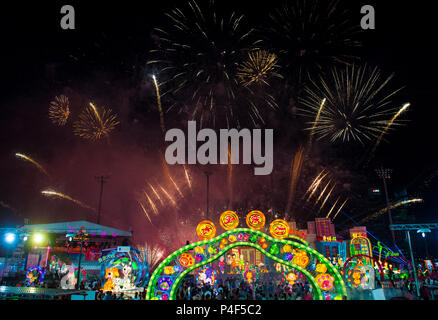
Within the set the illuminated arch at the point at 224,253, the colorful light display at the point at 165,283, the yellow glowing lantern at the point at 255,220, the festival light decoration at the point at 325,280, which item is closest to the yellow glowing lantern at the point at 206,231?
the illuminated arch at the point at 224,253

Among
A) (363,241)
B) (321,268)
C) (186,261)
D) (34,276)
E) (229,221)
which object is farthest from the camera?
(363,241)

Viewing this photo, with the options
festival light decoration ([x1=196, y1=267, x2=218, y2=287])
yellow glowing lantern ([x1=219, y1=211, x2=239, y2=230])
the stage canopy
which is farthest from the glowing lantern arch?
the stage canopy

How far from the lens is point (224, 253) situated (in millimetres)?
11383

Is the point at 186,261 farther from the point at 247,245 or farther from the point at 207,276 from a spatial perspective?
the point at 207,276

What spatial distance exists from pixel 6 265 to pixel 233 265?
1709 cm

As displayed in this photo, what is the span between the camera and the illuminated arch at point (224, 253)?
441 inches

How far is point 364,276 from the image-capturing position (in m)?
17.6

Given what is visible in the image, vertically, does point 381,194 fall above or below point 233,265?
above

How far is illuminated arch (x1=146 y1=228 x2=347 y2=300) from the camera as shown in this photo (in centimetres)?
1120

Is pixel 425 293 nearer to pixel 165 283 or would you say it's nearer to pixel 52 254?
pixel 165 283

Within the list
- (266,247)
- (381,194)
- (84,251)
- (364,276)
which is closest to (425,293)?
(364,276)

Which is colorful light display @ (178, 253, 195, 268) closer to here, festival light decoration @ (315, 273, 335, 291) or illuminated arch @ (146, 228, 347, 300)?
illuminated arch @ (146, 228, 347, 300)

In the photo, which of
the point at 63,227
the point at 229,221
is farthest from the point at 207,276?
the point at 63,227

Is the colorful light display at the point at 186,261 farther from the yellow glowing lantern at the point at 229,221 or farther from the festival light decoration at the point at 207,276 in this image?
the festival light decoration at the point at 207,276
